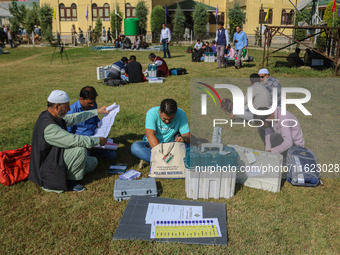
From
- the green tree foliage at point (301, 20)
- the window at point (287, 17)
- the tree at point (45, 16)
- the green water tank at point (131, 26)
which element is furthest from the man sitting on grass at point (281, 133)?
the tree at point (45, 16)

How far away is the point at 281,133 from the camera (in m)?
4.88

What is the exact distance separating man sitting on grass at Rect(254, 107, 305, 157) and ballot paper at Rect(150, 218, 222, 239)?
188 centimetres

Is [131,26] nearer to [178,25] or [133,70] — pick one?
[178,25]

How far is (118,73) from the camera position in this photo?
1145 centimetres

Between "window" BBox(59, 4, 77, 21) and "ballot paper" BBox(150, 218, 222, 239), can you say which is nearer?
"ballot paper" BBox(150, 218, 222, 239)

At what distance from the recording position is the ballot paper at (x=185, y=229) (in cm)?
333

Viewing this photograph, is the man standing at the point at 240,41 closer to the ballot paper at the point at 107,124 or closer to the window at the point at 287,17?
the ballot paper at the point at 107,124

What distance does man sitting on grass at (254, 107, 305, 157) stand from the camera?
479 centimetres

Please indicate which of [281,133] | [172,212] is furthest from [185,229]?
[281,133]

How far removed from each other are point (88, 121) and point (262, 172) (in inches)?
109

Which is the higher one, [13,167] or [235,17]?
[235,17]

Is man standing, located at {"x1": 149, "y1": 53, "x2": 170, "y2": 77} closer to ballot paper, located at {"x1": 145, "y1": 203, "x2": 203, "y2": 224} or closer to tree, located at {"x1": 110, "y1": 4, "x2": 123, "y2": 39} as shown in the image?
ballot paper, located at {"x1": 145, "y1": 203, "x2": 203, "y2": 224}

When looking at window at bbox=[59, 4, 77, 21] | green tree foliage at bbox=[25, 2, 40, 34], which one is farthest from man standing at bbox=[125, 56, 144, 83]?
window at bbox=[59, 4, 77, 21]

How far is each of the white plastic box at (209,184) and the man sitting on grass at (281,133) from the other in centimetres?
122
